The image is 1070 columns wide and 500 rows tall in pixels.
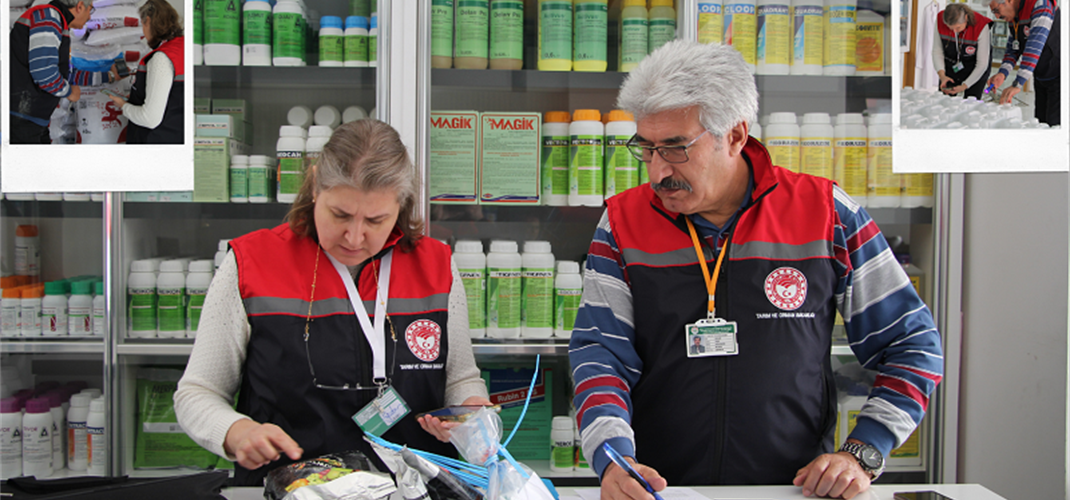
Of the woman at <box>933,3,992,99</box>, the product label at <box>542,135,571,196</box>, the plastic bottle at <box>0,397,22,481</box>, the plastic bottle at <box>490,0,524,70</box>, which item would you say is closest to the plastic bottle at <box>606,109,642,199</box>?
the product label at <box>542,135,571,196</box>

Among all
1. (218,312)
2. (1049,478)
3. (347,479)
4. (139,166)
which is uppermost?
(139,166)

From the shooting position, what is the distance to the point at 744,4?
2.32 metres

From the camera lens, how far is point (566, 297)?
229cm

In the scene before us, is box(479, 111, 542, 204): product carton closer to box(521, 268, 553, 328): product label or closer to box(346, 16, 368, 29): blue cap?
box(521, 268, 553, 328): product label

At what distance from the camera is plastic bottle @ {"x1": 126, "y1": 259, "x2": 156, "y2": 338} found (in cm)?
225

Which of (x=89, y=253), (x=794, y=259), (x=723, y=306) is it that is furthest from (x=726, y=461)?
(x=89, y=253)

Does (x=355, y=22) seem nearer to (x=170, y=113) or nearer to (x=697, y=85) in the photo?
(x=170, y=113)

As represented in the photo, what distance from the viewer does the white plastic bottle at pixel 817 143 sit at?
2309mm

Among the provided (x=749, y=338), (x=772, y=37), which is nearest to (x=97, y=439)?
(x=749, y=338)

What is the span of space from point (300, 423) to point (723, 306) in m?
0.94

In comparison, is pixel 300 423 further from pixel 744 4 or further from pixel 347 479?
pixel 744 4

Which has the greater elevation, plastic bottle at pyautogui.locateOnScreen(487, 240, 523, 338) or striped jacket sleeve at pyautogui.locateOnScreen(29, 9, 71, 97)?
striped jacket sleeve at pyautogui.locateOnScreen(29, 9, 71, 97)

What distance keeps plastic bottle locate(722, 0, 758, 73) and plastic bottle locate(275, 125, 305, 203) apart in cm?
145

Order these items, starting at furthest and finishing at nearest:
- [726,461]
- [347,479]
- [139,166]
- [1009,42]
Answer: [1009,42]
[726,461]
[139,166]
[347,479]
